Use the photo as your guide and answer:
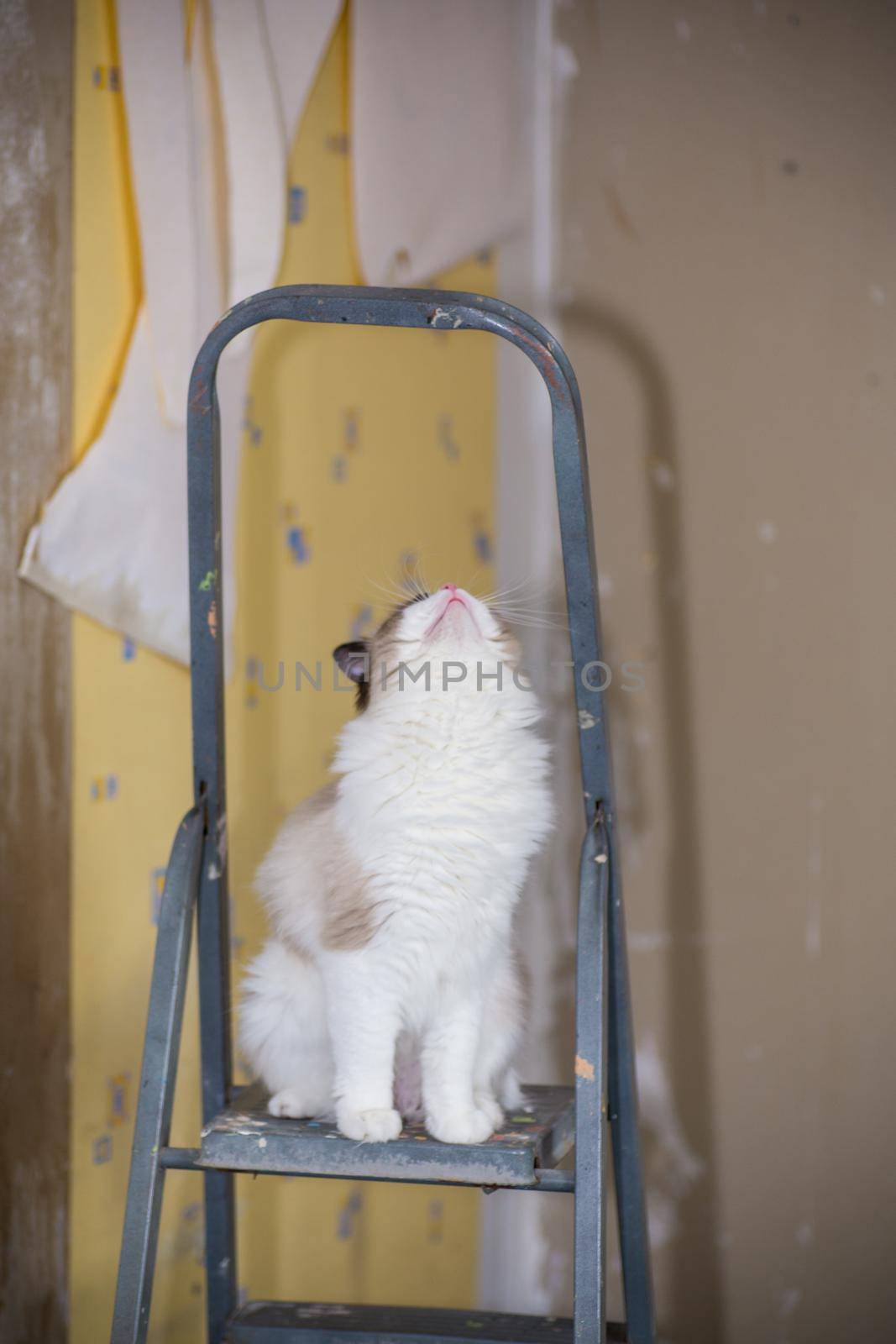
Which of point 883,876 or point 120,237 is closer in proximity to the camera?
point 120,237

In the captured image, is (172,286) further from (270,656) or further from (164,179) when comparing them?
(270,656)

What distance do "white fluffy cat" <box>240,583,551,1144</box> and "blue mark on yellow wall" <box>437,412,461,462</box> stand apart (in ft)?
2.40

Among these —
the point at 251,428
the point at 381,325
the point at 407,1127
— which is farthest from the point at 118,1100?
the point at 381,325

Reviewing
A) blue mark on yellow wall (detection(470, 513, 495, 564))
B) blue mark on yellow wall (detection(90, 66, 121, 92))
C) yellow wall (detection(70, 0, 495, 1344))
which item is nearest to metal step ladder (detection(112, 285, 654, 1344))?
yellow wall (detection(70, 0, 495, 1344))

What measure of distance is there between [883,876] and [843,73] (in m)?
1.16

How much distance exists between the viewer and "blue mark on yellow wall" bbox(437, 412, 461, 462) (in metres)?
1.87

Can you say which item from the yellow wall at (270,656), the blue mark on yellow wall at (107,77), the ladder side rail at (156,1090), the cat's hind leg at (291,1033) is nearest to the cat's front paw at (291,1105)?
the cat's hind leg at (291,1033)

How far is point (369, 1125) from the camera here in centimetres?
106

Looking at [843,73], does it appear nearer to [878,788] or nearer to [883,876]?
[878,788]

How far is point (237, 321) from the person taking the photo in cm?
111

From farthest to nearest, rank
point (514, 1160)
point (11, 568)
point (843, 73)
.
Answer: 1. point (843, 73)
2. point (11, 568)
3. point (514, 1160)

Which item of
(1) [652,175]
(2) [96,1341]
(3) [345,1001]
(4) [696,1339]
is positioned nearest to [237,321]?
(3) [345,1001]

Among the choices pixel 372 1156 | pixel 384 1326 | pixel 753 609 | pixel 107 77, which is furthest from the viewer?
pixel 753 609

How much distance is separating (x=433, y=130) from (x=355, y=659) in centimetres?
97
